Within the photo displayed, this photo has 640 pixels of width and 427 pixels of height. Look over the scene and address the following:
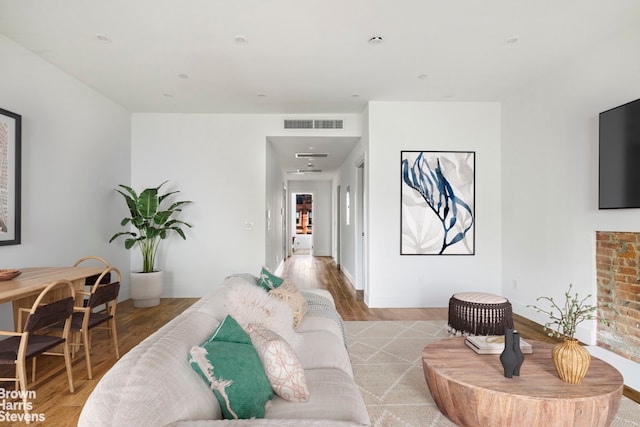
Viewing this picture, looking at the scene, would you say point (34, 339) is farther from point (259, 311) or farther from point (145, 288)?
point (145, 288)

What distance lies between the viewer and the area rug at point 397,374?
217 cm

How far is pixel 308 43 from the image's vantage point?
325 centimetres

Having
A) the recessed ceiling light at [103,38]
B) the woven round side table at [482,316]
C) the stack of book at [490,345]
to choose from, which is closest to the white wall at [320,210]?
the woven round side table at [482,316]

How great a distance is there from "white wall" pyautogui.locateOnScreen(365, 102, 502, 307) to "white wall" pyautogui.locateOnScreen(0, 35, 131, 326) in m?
3.48

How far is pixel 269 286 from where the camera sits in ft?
9.41

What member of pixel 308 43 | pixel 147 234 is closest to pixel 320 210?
pixel 147 234

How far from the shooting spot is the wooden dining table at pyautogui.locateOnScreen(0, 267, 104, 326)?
2323mm

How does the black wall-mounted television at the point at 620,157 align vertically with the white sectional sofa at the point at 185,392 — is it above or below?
above

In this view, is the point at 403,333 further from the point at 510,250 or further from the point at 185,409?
the point at 185,409

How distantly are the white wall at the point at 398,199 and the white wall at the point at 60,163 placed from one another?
137 inches

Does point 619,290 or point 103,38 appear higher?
point 103,38

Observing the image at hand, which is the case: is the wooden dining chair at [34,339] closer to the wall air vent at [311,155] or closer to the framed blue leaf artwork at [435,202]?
the framed blue leaf artwork at [435,202]

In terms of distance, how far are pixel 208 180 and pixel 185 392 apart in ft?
15.0

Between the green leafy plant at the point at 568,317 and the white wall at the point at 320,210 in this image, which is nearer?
the green leafy plant at the point at 568,317
